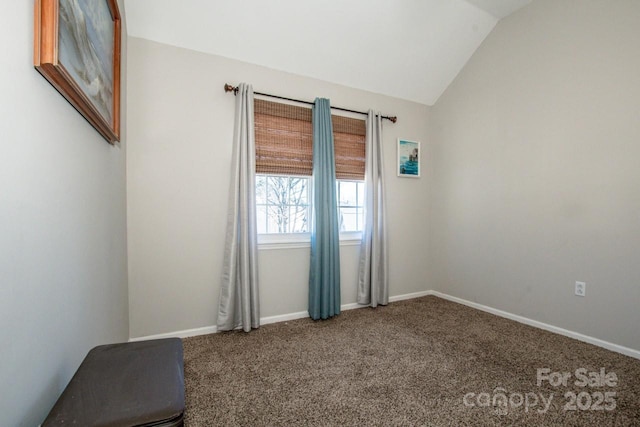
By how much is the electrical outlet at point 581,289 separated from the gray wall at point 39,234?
10.6 feet

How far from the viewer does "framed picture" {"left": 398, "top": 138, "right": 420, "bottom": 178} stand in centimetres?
336

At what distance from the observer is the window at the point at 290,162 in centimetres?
264

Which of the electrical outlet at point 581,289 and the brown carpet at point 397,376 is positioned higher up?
the electrical outlet at point 581,289

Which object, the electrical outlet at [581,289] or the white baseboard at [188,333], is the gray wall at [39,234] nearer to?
the white baseboard at [188,333]

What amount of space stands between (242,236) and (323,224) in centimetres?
76

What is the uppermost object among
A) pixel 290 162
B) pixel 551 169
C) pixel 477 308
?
pixel 290 162

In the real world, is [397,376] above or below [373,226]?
below

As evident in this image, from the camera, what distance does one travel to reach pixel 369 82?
10.1 feet

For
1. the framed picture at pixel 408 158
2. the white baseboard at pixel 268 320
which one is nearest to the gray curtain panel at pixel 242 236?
the white baseboard at pixel 268 320

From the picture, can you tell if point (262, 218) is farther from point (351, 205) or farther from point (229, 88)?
point (229, 88)

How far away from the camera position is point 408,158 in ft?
11.2

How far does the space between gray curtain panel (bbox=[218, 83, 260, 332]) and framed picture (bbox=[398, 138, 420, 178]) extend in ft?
5.71

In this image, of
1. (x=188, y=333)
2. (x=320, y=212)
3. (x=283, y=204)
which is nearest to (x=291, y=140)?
(x=283, y=204)

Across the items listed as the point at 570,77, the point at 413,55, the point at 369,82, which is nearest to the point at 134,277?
the point at 369,82
